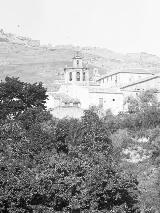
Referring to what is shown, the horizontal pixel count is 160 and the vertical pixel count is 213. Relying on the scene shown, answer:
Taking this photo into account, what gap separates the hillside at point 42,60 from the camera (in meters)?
120

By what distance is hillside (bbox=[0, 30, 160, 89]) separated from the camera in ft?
393

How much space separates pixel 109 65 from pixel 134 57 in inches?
1098

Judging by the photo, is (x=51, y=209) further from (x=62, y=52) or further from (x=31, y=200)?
(x=62, y=52)

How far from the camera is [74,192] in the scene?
92.4 ft

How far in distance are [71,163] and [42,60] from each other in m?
105

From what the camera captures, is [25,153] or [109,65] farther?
[109,65]

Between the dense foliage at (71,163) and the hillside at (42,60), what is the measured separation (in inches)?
2175

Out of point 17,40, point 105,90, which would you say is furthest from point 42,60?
point 105,90

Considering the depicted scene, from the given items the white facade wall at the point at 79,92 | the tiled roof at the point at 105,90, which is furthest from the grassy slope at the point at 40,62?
the tiled roof at the point at 105,90

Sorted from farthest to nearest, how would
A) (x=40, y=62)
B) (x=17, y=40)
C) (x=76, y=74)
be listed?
(x=17, y=40) → (x=40, y=62) → (x=76, y=74)

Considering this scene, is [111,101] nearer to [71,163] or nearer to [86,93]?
[86,93]

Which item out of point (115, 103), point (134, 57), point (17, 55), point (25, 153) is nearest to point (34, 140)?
point (25, 153)

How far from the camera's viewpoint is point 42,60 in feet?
436

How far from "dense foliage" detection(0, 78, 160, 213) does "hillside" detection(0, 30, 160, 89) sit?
55255 millimetres
